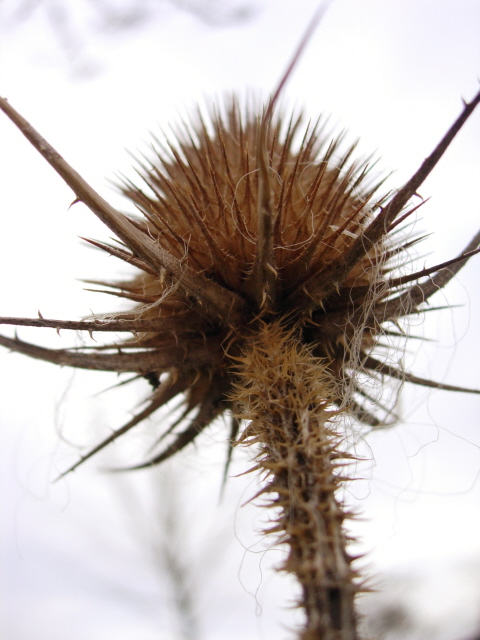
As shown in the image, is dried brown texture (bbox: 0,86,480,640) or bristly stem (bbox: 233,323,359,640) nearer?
bristly stem (bbox: 233,323,359,640)

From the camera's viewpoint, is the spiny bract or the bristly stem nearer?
the bristly stem

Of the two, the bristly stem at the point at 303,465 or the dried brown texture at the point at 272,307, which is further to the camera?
the dried brown texture at the point at 272,307

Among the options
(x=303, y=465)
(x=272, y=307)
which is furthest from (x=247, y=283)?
(x=303, y=465)

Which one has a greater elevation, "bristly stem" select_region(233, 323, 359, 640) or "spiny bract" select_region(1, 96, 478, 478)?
"spiny bract" select_region(1, 96, 478, 478)

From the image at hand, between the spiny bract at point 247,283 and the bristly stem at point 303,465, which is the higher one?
the spiny bract at point 247,283

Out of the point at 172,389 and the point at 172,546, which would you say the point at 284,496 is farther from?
the point at 172,546

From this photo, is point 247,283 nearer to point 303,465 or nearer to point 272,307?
point 272,307

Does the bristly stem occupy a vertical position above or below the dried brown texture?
below

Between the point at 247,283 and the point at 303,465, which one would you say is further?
the point at 247,283

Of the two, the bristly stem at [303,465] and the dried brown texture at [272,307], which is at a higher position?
the dried brown texture at [272,307]
